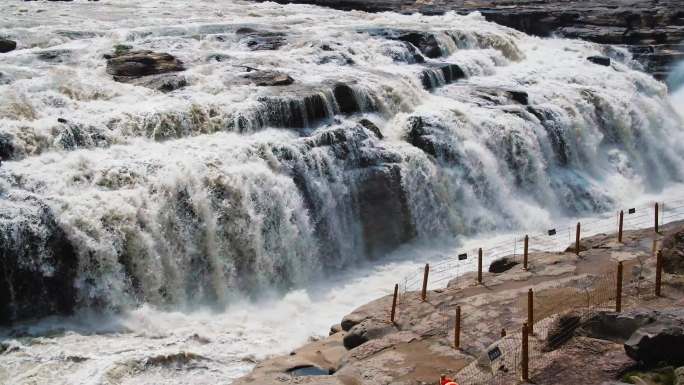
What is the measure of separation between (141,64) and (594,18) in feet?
109

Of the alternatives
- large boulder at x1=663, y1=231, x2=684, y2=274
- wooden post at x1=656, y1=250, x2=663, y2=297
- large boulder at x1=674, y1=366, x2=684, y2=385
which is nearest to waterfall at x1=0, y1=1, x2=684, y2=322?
A: large boulder at x1=663, y1=231, x2=684, y2=274

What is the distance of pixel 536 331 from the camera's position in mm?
13172

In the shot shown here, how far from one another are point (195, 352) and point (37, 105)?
11005 mm

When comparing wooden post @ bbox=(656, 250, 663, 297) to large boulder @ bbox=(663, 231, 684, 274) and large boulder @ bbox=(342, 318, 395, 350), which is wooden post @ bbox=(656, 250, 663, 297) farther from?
large boulder @ bbox=(342, 318, 395, 350)

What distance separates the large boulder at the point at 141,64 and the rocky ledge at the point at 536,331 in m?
14.1

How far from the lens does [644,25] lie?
160 feet

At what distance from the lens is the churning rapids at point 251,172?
1792cm

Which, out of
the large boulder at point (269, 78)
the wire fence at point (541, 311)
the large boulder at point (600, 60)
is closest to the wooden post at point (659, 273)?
the wire fence at point (541, 311)

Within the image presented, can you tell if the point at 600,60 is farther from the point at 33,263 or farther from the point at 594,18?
the point at 33,263

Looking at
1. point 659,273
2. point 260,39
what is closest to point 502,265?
point 659,273

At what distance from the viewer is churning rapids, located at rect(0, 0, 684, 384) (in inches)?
706

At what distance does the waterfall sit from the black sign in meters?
9.31

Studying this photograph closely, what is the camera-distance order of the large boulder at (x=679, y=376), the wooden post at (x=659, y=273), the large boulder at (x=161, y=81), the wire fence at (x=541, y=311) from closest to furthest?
the large boulder at (x=679, y=376), the wire fence at (x=541, y=311), the wooden post at (x=659, y=273), the large boulder at (x=161, y=81)

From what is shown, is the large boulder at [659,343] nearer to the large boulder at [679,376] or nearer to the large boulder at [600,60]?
the large boulder at [679,376]
